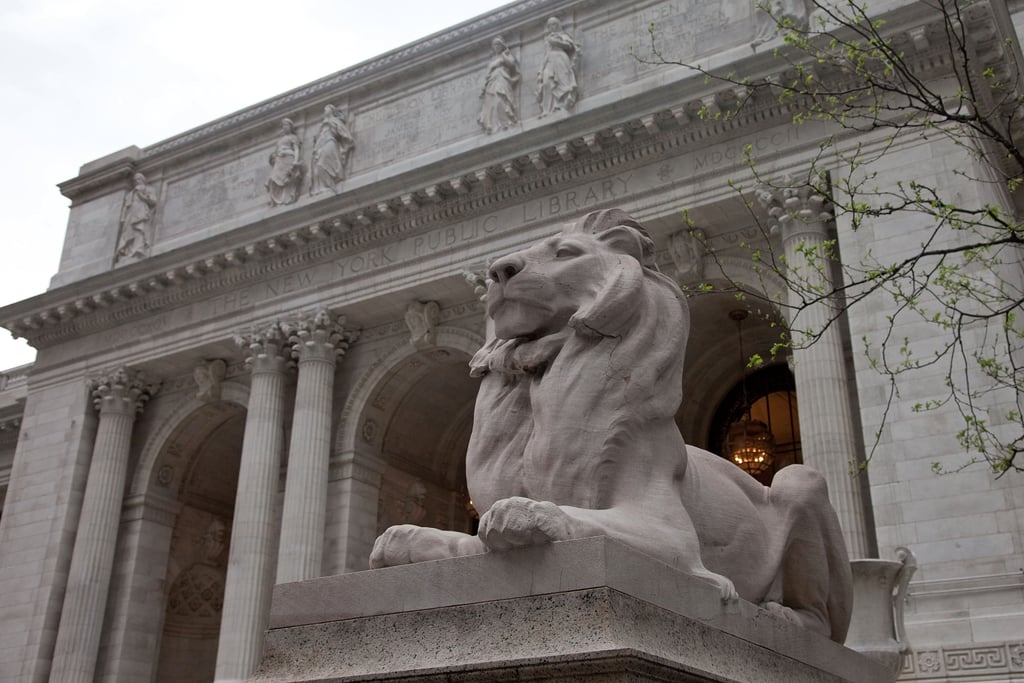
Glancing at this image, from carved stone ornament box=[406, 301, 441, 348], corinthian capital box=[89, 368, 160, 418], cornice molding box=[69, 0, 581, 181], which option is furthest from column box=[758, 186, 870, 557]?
corinthian capital box=[89, 368, 160, 418]

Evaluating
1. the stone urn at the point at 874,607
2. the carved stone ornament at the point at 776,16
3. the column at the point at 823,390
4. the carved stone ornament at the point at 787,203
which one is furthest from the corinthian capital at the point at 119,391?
the stone urn at the point at 874,607

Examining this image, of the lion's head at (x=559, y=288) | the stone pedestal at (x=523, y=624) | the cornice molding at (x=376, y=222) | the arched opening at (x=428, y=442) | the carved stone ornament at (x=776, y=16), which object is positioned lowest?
the stone pedestal at (x=523, y=624)

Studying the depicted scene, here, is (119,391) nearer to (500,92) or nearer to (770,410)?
(500,92)

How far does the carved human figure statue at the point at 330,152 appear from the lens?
22.8 m

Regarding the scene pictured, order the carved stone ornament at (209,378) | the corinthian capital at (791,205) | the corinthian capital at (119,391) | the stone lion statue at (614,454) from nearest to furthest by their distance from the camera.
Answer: the stone lion statue at (614,454)
the corinthian capital at (791,205)
the carved stone ornament at (209,378)
the corinthian capital at (119,391)

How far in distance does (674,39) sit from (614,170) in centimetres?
311

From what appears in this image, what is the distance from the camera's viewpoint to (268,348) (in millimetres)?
21672

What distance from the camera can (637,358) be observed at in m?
4.18

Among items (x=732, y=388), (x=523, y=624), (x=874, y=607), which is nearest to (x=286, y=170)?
(x=732, y=388)

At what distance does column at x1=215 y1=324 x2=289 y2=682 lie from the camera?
63.5 feet

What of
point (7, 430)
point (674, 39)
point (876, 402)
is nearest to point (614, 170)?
point (674, 39)

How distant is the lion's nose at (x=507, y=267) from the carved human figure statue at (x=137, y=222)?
22.3 metres

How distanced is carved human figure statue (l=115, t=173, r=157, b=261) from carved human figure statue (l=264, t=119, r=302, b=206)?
3659 mm

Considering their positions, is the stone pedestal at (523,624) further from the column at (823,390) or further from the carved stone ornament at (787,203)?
the carved stone ornament at (787,203)
